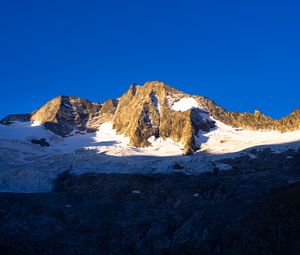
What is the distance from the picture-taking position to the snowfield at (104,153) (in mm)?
86025

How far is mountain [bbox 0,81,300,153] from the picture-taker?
120 m

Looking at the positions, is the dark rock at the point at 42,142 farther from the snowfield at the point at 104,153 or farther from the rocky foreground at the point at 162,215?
the rocky foreground at the point at 162,215

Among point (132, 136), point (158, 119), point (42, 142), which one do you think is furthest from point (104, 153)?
point (158, 119)

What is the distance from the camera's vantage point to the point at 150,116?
425ft

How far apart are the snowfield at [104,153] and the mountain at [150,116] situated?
7.60 feet

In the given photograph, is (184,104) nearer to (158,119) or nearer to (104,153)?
(158,119)

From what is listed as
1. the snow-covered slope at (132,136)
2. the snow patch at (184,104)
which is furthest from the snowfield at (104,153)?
the snow patch at (184,104)

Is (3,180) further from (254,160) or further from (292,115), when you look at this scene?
(292,115)

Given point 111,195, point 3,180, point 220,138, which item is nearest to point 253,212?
point 111,195

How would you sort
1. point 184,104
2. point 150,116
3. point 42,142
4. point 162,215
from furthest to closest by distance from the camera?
point 184,104 → point 150,116 → point 42,142 → point 162,215

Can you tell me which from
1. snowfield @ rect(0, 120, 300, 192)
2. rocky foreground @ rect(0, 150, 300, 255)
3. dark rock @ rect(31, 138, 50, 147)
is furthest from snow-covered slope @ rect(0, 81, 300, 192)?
rocky foreground @ rect(0, 150, 300, 255)

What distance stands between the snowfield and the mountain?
2.32 m

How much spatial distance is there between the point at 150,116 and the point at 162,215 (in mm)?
69127

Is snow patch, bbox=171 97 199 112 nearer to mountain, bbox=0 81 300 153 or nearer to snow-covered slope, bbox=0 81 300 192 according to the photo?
mountain, bbox=0 81 300 153
